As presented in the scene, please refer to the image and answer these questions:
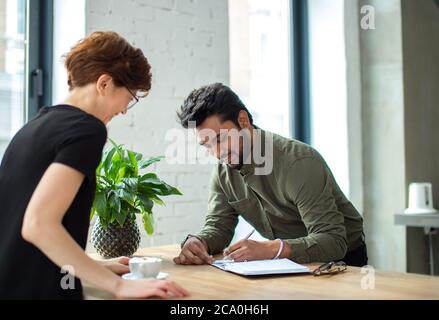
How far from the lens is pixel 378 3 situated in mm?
3443

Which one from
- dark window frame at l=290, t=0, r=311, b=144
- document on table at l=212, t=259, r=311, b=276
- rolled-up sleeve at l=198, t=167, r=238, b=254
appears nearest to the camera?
document on table at l=212, t=259, r=311, b=276

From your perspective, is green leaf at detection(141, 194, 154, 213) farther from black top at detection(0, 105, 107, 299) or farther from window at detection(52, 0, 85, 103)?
window at detection(52, 0, 85, 103)

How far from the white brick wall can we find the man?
1.86 ft

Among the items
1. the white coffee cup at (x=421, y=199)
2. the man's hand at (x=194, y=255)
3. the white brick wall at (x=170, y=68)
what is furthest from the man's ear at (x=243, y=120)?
the white coffee cup at (x=421, y=199)

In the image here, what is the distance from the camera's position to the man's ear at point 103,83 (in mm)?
1293

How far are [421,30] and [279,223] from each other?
85.2 inches

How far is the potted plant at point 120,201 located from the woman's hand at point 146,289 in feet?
1.90

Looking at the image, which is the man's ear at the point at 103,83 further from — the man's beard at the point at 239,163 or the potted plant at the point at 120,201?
the man's beard at the point at 239,163

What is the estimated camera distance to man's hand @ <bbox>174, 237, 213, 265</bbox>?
5.52ft

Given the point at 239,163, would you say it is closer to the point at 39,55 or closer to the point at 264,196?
the point at 264,196

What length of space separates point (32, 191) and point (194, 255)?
2.23 ft

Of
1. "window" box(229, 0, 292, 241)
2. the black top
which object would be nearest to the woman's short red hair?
the black top
